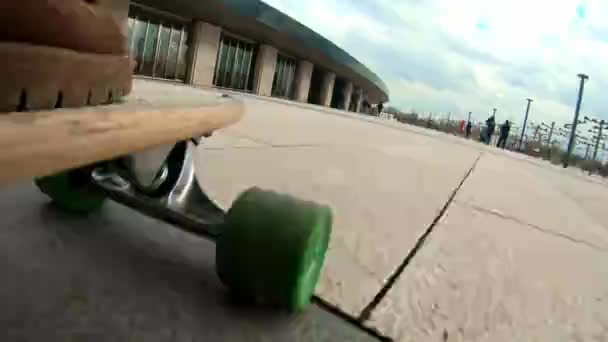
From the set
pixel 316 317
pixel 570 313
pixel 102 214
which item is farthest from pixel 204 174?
pixel 570 313

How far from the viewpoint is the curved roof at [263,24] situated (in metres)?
14.1

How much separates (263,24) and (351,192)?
1499 cm

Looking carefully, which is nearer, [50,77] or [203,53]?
[50,77]

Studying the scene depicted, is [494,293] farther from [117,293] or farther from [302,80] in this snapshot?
[302,80]

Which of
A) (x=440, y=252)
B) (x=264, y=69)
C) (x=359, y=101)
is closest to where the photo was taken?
(x=440, y=252)

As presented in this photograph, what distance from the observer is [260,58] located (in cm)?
2103

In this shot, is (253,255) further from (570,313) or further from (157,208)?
(570,313)

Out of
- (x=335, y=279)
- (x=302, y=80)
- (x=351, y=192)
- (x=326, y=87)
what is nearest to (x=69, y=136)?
(x=335, y=279)

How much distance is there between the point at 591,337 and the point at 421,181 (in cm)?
215

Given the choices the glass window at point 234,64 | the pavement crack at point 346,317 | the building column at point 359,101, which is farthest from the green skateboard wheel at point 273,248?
the building column at point 359,101

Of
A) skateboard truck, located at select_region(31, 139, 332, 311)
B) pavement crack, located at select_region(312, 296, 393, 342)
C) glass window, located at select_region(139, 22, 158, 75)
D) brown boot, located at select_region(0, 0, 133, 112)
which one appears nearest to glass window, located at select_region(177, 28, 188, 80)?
glass window, located at select_region(139, 22, 158, 75)

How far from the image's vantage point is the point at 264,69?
69.8 ft

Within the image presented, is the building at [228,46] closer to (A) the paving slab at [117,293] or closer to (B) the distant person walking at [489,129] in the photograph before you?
(B) the distant person walking at [489,129]

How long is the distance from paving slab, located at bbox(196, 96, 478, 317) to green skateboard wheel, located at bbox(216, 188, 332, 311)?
23 centimetres
